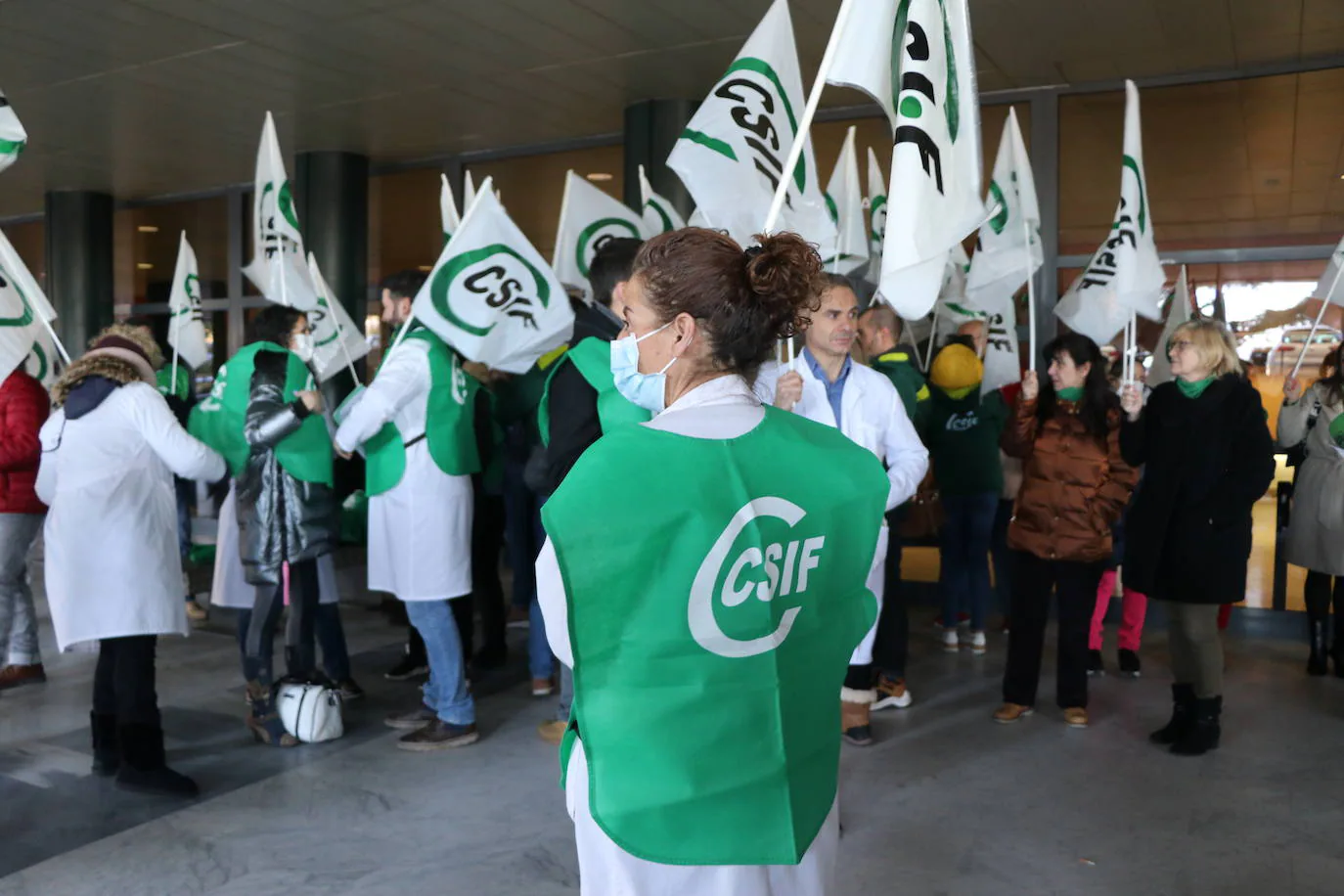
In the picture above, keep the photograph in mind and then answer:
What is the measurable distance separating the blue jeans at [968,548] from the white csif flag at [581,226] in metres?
2.31

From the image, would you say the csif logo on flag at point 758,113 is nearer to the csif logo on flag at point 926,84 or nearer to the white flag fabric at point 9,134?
the csif logo on flag at point 926,84

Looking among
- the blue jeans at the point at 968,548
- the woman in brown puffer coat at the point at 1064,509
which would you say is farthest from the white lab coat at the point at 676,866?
the blue jeans at the point at 968,548

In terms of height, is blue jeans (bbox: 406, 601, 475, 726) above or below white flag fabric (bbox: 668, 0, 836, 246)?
below

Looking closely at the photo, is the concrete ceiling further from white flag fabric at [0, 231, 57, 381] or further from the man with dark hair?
the man with dark hair

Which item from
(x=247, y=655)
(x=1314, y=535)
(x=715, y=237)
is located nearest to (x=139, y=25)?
(x=247, y=655)

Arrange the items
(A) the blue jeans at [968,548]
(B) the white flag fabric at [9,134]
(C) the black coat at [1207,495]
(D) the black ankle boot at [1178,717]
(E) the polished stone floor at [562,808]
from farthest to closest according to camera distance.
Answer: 1. (A) the blue jeans at [968,548]
2. (D) the black ankle boot at [1178,717]
3. (C) the black coat at [1207,495]
4. (B) the white flag fabric at [9,134]
5. (E) the polished stone floor at [562,808]

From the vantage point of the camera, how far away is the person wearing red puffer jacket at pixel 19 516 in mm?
5375

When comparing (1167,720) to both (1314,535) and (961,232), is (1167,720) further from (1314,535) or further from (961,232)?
(961,232)

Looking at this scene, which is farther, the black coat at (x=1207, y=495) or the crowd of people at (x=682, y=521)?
the black coat at (x=1207, y=495)

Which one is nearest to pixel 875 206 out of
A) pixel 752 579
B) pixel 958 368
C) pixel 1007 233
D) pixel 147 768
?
pixel 1007 233

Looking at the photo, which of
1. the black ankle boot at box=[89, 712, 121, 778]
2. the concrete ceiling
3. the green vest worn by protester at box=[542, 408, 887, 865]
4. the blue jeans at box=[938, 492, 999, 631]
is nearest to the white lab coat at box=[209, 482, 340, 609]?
the black ankle boot at box=[89, 712, 121, 778]

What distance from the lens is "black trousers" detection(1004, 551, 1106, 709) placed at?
4.95 meters

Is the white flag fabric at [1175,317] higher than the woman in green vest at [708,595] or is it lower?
higher

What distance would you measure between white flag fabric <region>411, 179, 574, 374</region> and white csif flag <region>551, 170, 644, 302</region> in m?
1.26
